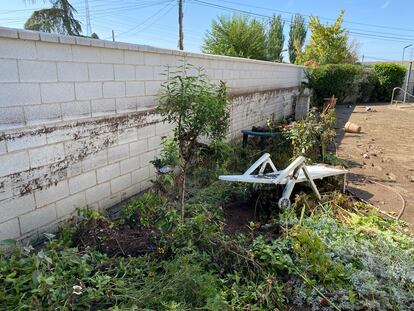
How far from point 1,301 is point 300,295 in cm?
197

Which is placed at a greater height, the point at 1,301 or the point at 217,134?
the point at 217,134

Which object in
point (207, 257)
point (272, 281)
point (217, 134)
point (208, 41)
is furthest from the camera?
point (208, 41)

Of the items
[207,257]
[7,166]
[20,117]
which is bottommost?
[207,257]

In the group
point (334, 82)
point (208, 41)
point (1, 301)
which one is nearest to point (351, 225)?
point (1, 301)

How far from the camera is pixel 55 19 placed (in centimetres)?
1168

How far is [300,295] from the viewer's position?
2324mm

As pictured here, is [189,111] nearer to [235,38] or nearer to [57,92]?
[57,92]

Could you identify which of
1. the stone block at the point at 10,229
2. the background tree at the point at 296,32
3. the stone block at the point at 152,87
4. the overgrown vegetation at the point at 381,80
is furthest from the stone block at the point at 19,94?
the background tree at the point at 296,32

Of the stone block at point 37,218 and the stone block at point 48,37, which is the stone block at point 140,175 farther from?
the stone block at point 48,37

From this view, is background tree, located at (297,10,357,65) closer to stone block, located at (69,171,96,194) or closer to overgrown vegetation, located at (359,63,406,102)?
overgrown vegetation, located at (359,63,406,102)

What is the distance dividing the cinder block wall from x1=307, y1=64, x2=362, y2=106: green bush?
11339 mm

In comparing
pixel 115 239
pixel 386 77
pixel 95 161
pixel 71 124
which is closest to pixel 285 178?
pixel 115 239

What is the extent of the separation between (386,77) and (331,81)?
20.9ft

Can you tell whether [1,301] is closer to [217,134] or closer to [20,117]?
[20,117]
